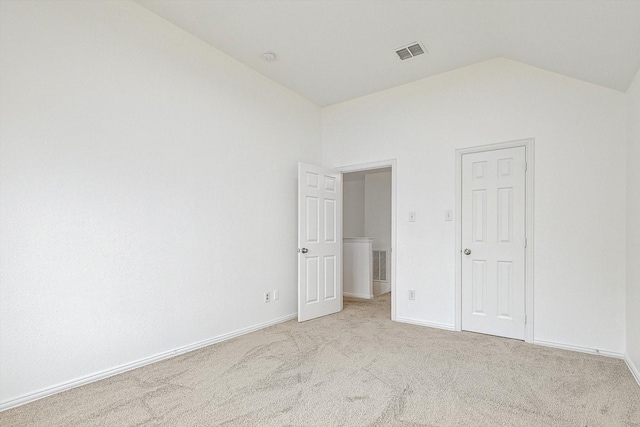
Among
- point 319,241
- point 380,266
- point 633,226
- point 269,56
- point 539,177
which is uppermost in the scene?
point 269,56

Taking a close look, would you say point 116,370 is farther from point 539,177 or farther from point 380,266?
point 380,266

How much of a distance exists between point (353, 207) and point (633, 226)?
4566mm

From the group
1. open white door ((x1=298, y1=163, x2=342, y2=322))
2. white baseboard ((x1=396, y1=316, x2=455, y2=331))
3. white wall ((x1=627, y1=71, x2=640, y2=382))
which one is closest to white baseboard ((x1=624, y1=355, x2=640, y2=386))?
white wall ((x1=627, y1=71, x2=640, y2=382))

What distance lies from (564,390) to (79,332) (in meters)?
3.37

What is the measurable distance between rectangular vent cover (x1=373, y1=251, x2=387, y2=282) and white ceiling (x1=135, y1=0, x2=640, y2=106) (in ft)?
11.8

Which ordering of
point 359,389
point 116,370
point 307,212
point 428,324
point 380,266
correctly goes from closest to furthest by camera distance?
point 359,389 → point 116,370 → point 428,324 → point 307,212 → point 380,266

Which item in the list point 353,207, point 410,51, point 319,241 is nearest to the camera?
point 410,51

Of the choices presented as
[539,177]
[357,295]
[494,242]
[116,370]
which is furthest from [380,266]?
[116,370]

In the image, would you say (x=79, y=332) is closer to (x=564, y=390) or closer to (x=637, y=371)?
(x=564, y=390)

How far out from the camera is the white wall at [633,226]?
2.53m

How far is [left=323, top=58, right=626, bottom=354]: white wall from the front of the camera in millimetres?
2998

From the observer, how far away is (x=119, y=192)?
2654mm

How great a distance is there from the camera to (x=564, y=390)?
2.32m

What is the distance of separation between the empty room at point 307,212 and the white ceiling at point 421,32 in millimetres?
24
